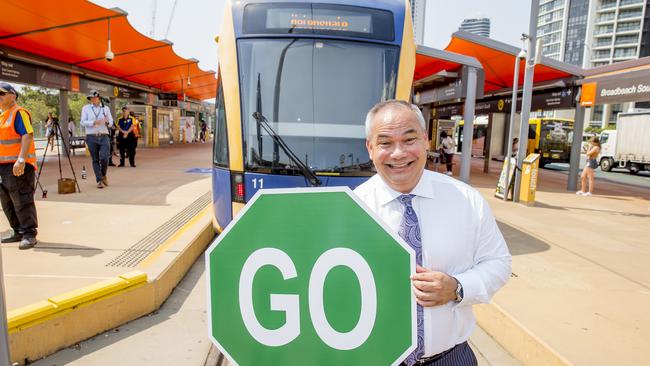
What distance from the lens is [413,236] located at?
1.55 meters

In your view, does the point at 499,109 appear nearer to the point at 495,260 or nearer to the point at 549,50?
the point at 495,260

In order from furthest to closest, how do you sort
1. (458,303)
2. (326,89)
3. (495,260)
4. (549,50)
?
(549,50)
(326,89)
(495,260)
(458,303)

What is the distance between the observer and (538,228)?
7418mm

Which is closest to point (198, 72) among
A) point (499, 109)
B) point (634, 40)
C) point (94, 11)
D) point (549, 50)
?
point (94, 11)

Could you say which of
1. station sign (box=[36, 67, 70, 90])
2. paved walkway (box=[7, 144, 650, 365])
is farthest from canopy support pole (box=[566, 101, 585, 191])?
station sign (box=[36, 67, 70, 90])

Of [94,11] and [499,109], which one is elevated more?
[94,11]

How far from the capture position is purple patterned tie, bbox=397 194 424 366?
1.52 metres

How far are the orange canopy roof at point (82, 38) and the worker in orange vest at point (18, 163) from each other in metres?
5.92

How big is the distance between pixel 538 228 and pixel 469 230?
21.8 feet

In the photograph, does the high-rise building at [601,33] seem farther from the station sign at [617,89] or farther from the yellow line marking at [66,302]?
the yellow line marking at [66,302]

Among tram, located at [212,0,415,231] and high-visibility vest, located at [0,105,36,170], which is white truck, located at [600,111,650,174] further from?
high-visibility vest, located at [0,105,36,170]

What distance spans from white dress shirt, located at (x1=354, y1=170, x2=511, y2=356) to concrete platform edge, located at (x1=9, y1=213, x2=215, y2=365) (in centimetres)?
263

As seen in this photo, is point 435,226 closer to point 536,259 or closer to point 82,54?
point 536,259

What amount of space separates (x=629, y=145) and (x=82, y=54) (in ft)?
85.5
